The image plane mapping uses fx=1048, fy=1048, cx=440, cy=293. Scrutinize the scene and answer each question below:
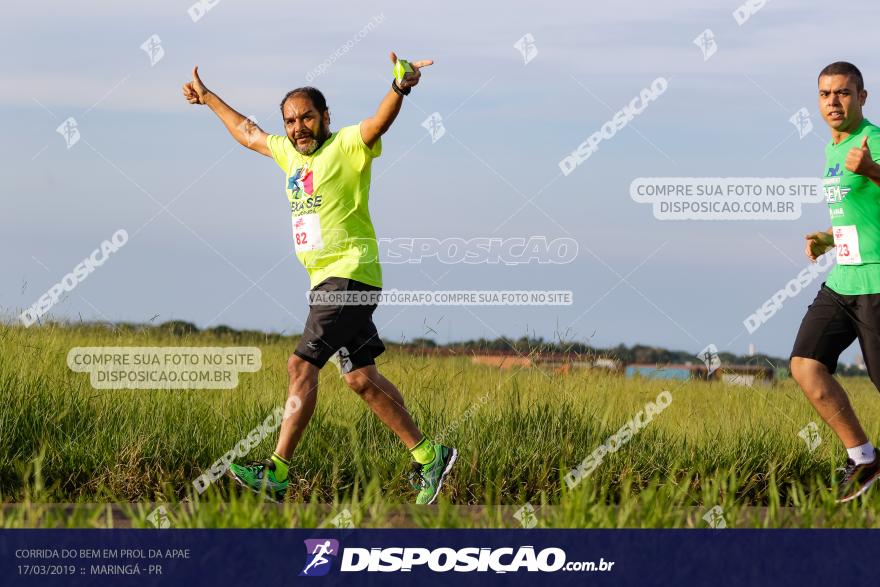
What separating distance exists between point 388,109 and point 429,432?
2089 millimetres

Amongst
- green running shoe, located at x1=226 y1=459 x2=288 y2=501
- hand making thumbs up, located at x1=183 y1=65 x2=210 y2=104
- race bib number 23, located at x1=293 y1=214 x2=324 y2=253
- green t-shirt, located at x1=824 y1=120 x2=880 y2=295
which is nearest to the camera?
green running shoe, located at x1=226 y1=459 x2=288 y2=501

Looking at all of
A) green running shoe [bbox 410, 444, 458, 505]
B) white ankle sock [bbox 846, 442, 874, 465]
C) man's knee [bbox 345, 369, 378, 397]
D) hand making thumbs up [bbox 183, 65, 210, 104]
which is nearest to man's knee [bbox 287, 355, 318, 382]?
man's knee [bbox 345, 369, 378, 397]

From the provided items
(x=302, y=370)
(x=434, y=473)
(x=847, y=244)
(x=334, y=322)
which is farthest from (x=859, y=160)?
(x=302, y=370)

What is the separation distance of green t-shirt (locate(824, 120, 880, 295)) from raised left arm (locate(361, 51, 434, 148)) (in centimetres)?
254

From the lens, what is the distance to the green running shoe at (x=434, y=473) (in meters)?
5.99

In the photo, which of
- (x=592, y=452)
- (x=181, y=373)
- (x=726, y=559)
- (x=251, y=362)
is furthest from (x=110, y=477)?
(x=726, y=559)

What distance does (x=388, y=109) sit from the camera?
19.0 feet

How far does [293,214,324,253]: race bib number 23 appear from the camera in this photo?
602 centimetres

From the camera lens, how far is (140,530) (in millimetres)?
4652

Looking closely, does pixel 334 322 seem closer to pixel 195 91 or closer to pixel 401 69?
pixel 401 69

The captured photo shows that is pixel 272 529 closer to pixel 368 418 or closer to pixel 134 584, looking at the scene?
pixel 134 584

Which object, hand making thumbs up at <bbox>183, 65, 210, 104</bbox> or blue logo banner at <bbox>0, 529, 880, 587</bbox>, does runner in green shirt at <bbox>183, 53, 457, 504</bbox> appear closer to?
hand making thumbs up at <bbox>183, 65, 210, 104</bbox>

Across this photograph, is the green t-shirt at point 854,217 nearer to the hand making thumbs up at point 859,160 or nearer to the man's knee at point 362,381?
the hand making thumbs up at point 859,160

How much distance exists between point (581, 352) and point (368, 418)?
168cm
